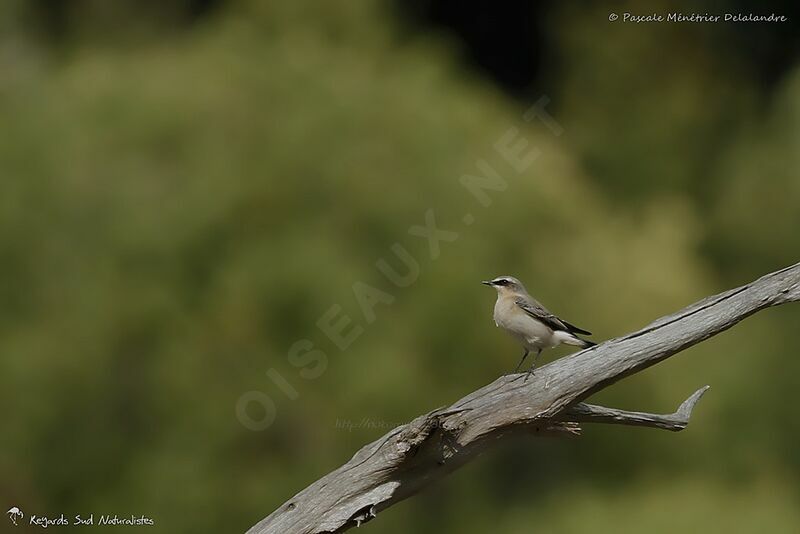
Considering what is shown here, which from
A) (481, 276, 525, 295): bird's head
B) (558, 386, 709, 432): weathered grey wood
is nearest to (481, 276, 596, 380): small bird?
(481, 276, 525, 295): bird's head

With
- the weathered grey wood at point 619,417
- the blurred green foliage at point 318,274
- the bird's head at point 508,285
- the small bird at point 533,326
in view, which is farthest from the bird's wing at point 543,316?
the blurred green foliage at point 318,274

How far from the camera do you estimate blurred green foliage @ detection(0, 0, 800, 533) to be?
10.6ft

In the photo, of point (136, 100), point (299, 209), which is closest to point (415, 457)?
point (299, 209)

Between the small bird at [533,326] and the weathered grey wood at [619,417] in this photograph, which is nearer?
the weathered grey wood at [619,417]

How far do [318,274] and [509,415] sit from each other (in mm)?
1513

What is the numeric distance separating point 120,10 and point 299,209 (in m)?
1.43

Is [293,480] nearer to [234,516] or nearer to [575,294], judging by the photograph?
[234,516]

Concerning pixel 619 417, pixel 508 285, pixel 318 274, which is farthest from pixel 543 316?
pixel 318 274

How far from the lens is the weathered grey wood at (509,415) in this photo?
1.84m

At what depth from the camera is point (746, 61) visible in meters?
4.25

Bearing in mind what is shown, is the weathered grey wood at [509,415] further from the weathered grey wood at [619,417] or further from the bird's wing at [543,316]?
the bird's wing at [543,316]

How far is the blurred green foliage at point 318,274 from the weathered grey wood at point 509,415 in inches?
53.1

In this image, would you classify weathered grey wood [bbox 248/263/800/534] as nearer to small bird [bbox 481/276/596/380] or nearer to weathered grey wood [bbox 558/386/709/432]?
weathered grey wood [bbox 558/386/709/432]

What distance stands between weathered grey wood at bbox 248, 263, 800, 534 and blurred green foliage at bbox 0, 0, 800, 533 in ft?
4.42
